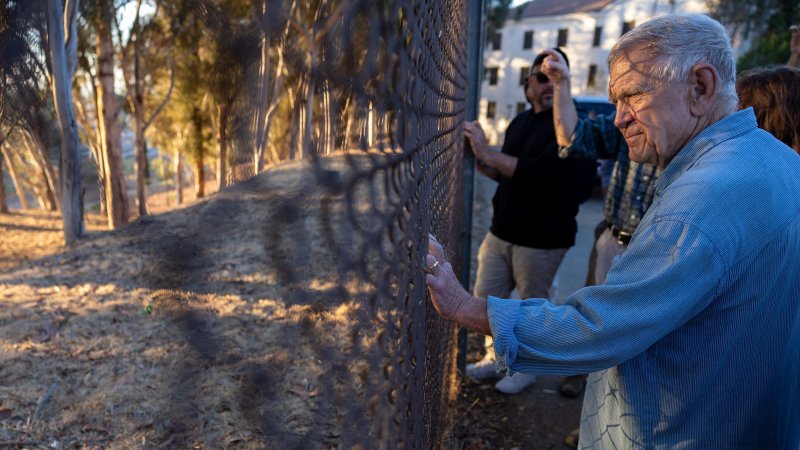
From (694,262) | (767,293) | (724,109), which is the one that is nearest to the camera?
(694,262)

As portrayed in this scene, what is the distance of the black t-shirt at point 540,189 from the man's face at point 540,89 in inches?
2.1

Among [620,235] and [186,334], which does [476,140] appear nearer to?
[620,235]

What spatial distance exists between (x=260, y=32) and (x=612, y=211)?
9.82 feet

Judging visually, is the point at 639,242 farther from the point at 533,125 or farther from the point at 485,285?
the point at 485,285

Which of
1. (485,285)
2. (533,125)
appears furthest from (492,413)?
(533,125)

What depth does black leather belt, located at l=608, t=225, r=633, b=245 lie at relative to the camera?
3.02 metres

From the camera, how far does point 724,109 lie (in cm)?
135

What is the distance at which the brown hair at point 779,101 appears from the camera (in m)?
2.15

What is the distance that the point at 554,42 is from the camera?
3681 cm

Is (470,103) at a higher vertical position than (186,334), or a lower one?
higher

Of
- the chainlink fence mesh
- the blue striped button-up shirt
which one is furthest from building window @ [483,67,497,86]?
the chainlink fence mesh

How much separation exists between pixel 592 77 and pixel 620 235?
3372 centimetres

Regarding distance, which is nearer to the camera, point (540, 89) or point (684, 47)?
point (684, 47)

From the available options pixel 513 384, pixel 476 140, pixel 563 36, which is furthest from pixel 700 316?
pixel 563 36
